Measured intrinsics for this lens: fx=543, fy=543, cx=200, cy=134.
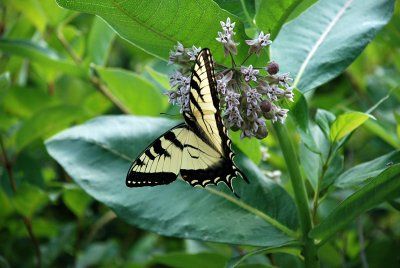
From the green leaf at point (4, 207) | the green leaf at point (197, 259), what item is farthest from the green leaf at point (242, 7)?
the green leaf at point (4, 207)

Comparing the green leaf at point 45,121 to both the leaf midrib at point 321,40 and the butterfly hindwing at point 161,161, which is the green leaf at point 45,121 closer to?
the butterfly hindwing at point 161,161

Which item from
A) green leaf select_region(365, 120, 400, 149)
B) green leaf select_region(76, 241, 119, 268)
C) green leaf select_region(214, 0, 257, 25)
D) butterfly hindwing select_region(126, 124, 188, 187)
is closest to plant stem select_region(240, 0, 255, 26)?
green leaf select_region(214, 0, 257, 25)

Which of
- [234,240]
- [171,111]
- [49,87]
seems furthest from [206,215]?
[49,87]

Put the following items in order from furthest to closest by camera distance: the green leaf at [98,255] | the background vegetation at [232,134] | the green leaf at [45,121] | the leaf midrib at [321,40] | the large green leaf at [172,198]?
the green leaf at [98,255] → the green leaf at [45,121] → the leaf midrib at [321,40] → the large green leaf at [172,198] → the background vegetation at [232,134]

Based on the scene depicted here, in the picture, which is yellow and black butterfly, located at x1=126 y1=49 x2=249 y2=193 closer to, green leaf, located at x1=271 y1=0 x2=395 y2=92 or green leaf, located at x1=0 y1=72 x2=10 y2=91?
green leaf, located at x1=271 y1=0 x2=395 y2=92

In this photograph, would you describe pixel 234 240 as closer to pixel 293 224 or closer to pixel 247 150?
pixel 293 224
